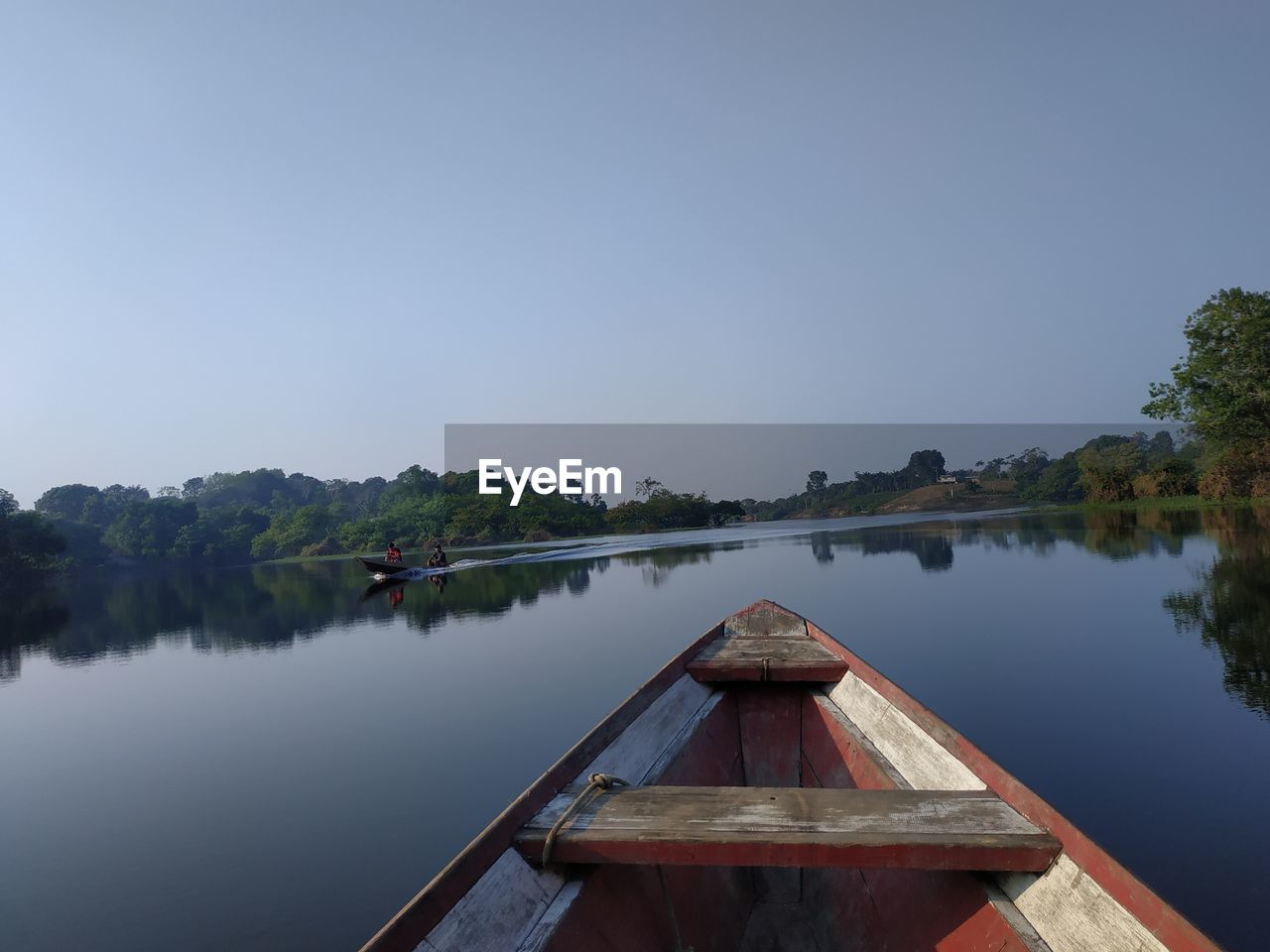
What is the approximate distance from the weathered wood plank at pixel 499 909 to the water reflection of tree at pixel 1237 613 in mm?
6468

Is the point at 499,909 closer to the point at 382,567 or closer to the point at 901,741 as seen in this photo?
the point at 901,741

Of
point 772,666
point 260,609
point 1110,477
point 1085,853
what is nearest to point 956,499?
point 1110,477

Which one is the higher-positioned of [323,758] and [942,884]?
[942,884]

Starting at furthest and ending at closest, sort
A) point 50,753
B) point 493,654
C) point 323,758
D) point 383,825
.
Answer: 1. point 493,654
2. point 50,753
3. point 323,758
4. point 383,825

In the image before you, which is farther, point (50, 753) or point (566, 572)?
point (566, 572)

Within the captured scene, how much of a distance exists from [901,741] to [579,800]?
1.50m

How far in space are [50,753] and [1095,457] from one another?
49757 mm

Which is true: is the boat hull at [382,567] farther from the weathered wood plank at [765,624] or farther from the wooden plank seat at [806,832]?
the wooden plank seat at [806,832]

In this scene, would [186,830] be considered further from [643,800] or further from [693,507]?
[693,507]

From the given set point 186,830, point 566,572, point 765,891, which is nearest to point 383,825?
point 186,830

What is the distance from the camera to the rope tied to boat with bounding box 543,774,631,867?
1986 mm

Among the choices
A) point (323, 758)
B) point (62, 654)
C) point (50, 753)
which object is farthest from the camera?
point (62, 654)

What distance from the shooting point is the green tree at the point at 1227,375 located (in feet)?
73.5

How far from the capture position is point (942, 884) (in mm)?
2129
